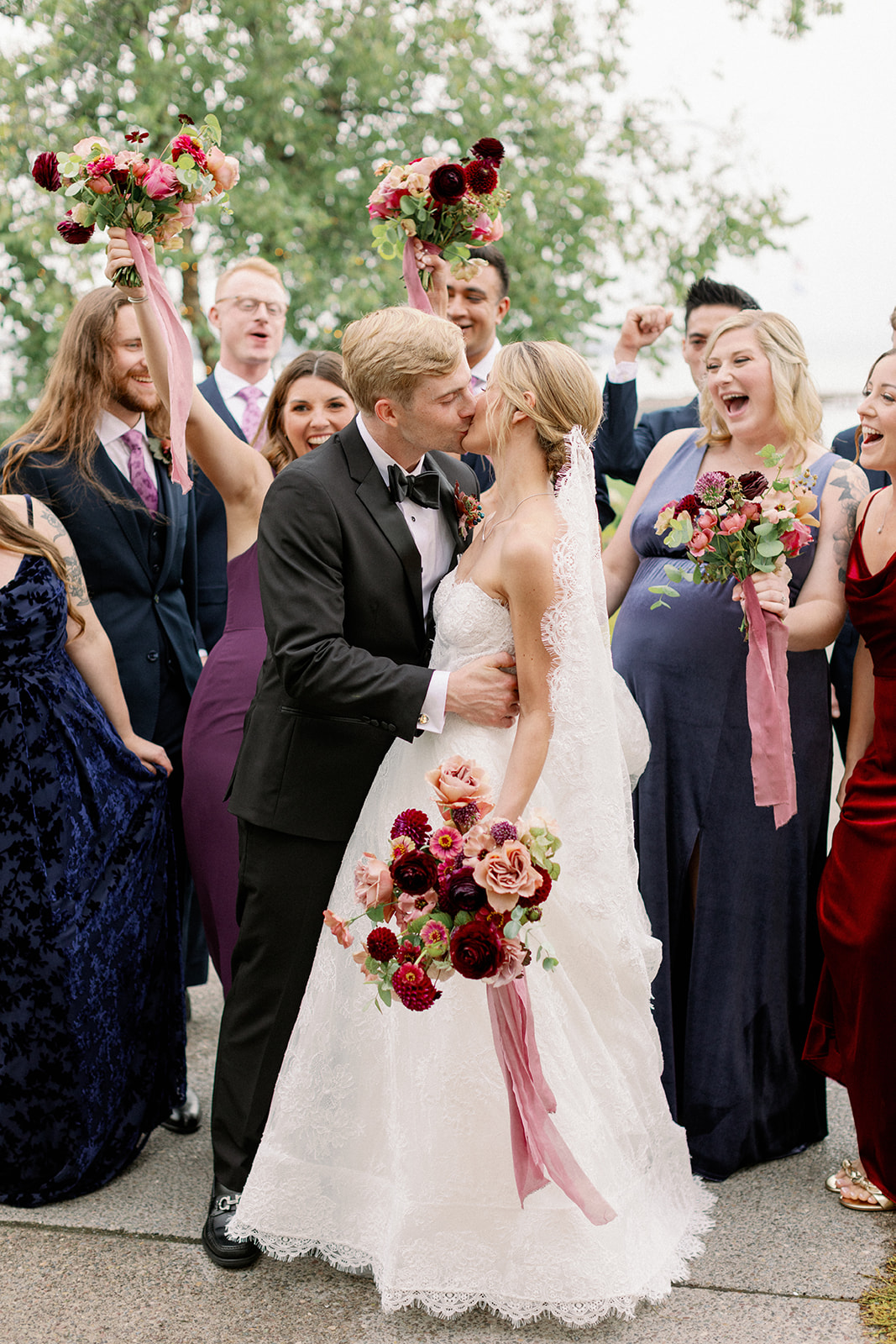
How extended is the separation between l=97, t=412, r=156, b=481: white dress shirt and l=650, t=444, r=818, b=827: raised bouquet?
6.22 ft

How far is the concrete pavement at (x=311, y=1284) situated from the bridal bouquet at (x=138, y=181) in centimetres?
274

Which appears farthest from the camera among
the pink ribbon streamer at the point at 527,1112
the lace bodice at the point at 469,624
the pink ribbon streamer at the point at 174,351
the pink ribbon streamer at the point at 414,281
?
the pink ribbon streamer at the point at 414,281

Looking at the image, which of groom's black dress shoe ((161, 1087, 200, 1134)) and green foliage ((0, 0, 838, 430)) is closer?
groom's black dress shoe ((161, 1087, 200, 1134))

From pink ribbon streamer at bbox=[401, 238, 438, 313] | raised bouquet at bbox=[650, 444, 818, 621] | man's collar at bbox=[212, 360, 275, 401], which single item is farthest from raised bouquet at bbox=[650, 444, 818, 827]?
man's collar at bbox=[212, 360, 275, 401]

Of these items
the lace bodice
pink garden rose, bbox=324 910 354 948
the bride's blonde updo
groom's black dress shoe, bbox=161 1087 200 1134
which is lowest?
groom's black dress shoe, bbox=161 1087 200 1134

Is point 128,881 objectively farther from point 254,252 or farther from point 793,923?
point 254,252

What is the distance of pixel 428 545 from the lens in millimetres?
3291

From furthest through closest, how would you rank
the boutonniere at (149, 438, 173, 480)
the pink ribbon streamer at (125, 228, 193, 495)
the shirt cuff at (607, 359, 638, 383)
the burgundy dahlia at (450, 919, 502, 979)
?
the shirt cuff at (607, 359, 638, 383), the boutonniere at (149, 438, 173, 480), the pink ribbon streamer at (125, 228, 193, 495), the burgundy dahlia at (450, 919, 502, 979)

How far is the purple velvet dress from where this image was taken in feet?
12.7

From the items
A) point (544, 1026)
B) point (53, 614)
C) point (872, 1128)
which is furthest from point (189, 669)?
point (872, 1128)

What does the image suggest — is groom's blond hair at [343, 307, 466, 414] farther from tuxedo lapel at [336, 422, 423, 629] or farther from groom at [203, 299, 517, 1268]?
tuxedo lapel at [336, 422, 423, 629]

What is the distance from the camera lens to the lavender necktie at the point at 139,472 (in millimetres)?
4219

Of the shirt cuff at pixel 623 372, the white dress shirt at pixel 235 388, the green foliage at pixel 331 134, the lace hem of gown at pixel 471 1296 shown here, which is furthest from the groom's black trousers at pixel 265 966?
the green foliage at pixel 331 134

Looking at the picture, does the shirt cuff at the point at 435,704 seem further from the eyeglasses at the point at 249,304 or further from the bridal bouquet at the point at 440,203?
the eyeglasses at the point at 249,304
